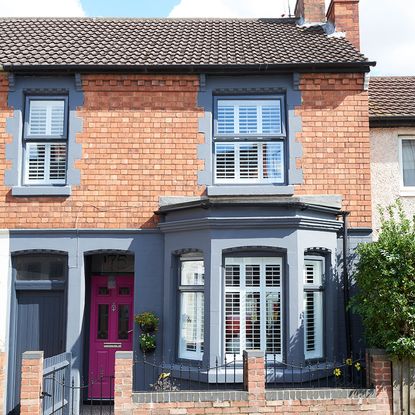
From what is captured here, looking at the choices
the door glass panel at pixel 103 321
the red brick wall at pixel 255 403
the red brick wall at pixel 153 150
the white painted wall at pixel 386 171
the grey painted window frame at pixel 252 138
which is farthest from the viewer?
the white painted wall at pixel 386 171

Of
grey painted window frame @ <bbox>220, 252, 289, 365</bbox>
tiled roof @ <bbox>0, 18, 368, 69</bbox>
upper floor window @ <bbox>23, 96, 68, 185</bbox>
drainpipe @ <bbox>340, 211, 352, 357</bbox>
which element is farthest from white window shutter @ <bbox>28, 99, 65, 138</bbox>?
drainpipe @ <bbox>340, 211, 352, 357</bbox>

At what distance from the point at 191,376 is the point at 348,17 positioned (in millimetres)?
8573

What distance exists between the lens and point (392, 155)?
11.6 m

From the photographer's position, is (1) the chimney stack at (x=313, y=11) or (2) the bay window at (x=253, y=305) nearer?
(2) the bay window at (x=253, y=305)

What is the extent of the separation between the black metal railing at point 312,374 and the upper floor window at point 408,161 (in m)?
3.94

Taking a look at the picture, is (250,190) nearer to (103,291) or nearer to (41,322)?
(103,291)

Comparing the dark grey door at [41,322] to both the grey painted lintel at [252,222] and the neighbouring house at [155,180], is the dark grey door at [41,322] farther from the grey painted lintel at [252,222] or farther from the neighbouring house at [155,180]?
the grey painted lintel at [252,222]

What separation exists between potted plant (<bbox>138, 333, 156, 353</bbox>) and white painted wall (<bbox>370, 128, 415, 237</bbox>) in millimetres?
4963

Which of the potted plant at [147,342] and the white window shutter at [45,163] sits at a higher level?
the white window shutter at [45,163]

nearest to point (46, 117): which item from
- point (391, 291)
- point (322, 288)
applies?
point (322, 288)

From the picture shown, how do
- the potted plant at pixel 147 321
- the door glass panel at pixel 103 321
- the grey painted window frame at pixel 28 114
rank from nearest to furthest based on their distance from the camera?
the potted plant at pixel 147 321 → the grey painted window frame at pixel 28 114 → the door glass panel at pixel 103 321

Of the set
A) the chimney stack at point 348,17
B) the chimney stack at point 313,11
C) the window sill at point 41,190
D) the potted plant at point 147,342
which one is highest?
the chimney stack at point 313,11

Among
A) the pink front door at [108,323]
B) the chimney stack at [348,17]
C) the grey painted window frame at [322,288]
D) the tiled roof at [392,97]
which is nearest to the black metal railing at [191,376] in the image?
the pink front door at [108,323]

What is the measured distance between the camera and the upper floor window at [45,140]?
1109cm
